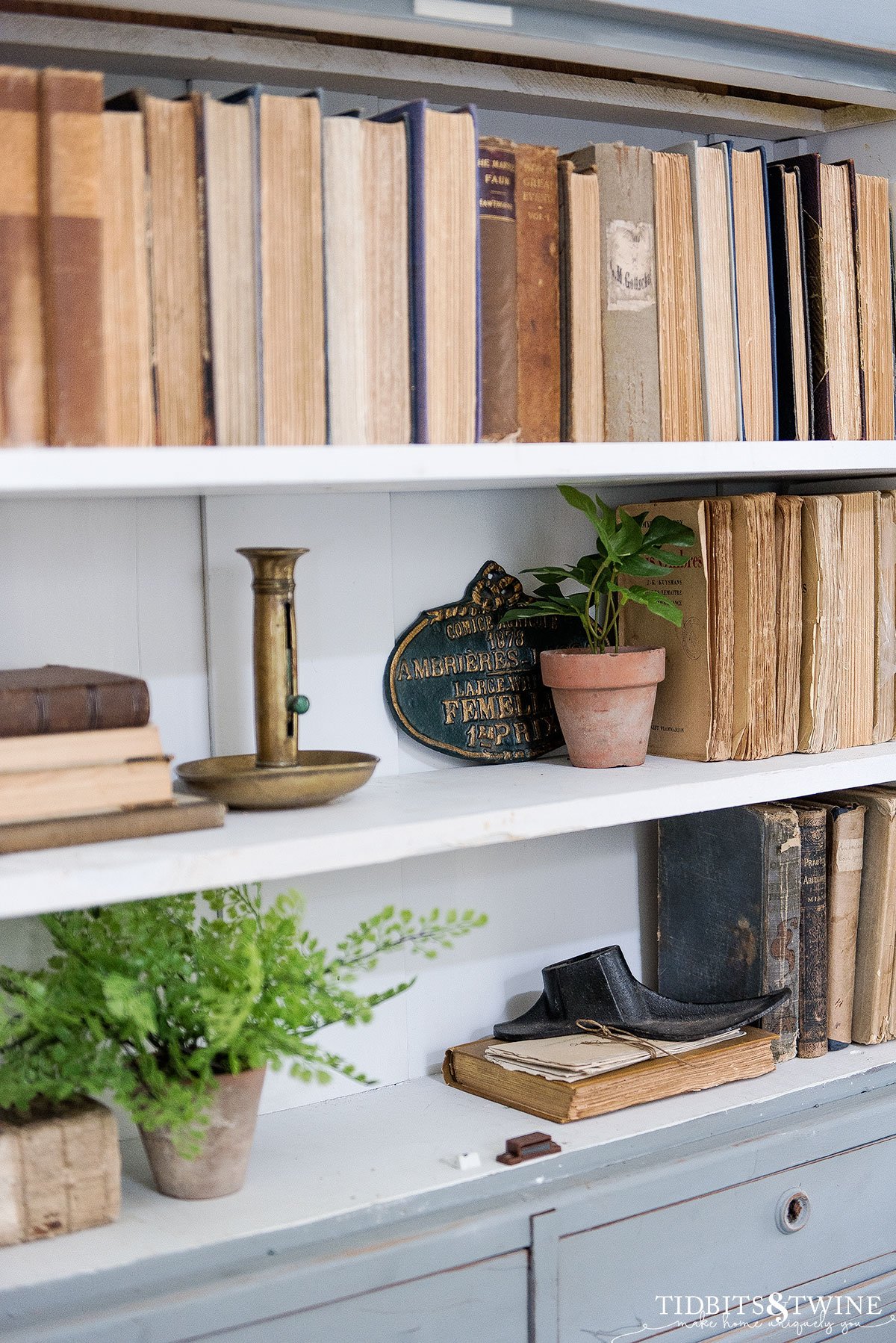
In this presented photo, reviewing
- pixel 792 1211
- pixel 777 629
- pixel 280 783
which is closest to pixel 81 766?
pixel 280 783

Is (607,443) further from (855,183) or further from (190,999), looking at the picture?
(190,999)

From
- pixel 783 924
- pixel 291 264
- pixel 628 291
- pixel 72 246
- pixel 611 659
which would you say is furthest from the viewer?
pixel 783 924

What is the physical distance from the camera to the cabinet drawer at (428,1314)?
3.54 feet

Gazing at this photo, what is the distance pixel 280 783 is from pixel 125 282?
0.42 metres

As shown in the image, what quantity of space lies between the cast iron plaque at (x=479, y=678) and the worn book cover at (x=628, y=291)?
290 millimetres

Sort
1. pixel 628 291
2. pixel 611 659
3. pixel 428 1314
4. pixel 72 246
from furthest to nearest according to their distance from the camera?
pixel 611 659 → pixel 628 291 → pixel 428 1314 → pixel 72 246

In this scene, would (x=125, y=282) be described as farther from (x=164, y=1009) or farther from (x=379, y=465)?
(x=164, y=1009)

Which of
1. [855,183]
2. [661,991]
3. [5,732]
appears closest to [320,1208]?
[5,732]

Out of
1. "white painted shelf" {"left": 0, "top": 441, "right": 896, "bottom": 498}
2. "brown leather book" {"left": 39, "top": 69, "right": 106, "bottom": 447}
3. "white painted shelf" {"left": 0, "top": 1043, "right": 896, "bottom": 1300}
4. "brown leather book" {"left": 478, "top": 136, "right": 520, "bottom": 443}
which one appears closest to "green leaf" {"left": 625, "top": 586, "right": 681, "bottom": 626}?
"white painted shelf" {"left": 0, "top": 441, "right": 896, "bottom": 498}

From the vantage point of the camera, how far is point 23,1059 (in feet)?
3.53

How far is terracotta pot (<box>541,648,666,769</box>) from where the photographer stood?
1347 millimetres

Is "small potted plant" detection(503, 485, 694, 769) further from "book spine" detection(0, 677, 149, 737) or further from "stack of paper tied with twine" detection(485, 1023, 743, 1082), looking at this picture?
"book spine" detection(0, 677, 149, 737)

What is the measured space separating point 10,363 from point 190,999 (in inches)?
20.3

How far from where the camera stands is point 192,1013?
1.12m
